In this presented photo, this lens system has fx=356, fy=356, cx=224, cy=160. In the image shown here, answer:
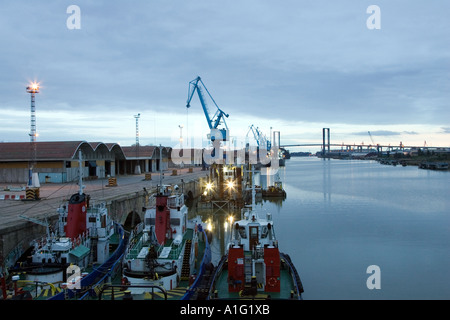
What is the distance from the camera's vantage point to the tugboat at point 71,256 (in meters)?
16.0

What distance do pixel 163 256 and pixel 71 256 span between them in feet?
15.7

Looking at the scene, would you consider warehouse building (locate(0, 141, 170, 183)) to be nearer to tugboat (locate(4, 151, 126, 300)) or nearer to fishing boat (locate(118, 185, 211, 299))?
tugboat (locate(4, 151, 126, 300))

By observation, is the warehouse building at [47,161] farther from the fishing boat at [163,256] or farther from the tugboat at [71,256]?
the fishing boat at [163,256]

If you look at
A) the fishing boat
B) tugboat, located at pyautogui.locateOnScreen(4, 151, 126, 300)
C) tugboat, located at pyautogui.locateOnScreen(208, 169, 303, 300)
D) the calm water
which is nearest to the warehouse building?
the calm water

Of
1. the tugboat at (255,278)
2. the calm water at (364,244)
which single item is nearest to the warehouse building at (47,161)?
the calm water at (364,244)

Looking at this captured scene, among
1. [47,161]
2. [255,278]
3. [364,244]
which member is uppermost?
[47,161]

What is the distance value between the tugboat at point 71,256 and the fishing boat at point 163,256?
1.94m

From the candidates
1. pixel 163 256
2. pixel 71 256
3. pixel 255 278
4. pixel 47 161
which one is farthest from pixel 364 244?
pixel 47 161

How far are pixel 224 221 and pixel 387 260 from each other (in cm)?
2309

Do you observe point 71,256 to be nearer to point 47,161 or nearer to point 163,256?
point 163,256

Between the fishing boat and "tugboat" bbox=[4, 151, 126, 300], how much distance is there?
1.94m

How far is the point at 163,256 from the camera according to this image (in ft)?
60.1

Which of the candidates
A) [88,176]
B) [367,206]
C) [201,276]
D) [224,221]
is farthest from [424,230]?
[88,176]
